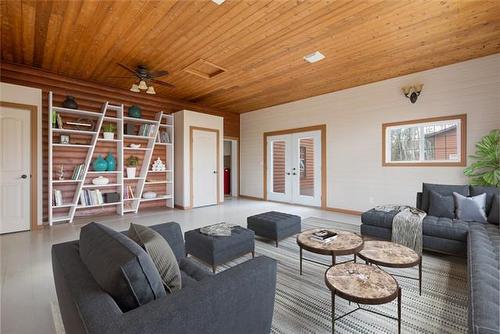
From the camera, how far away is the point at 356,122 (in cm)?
536

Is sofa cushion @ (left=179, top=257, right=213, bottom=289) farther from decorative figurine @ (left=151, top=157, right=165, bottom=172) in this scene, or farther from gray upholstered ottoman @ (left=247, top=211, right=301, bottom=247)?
decorative figurine @ (left=151, top=157, right=165, bottom=172)

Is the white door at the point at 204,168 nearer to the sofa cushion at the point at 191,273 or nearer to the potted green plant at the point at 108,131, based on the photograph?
the potted green plant at the point at 108,131

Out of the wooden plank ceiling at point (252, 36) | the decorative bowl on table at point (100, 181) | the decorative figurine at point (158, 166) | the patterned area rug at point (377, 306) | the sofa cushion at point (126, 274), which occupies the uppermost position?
the wooden plank ceiling at point (252, 36)

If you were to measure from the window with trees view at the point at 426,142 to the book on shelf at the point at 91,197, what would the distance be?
5.98 metres

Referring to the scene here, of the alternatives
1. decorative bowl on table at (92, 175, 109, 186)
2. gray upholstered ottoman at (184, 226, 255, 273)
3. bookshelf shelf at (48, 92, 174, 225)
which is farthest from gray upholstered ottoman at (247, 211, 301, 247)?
decorative bowl on table at (92, 175, 109, 186)

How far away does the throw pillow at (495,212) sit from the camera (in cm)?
290

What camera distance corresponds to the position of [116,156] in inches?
215

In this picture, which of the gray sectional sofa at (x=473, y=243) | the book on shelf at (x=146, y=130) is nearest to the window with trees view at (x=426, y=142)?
the gray sectional sofa at (x=473, y=243)

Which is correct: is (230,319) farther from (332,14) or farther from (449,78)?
(449,78)

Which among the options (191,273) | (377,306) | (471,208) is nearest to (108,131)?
(191,273)

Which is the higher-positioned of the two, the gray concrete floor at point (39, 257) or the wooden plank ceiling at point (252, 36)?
the wooden plank ceiling at point (252, 36)

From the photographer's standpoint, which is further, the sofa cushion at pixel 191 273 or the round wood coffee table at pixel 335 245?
the round wood coffee table at pixel 335 245

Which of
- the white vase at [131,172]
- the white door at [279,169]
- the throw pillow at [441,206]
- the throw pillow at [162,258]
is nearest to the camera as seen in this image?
the throw pillow at [162,258]

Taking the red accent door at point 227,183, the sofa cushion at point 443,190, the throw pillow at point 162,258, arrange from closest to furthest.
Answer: the throw pillow at point 162,258 < the sofa cushion at point 443,190 < the red accent door at point 227,183
